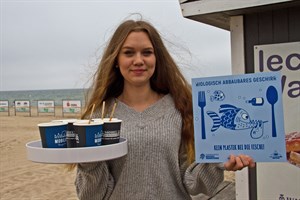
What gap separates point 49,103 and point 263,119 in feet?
112

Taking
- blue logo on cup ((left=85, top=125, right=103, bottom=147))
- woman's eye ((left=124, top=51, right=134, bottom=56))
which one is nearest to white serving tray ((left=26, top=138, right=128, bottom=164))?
blue logo on cup ((left=85, top=125, right=103, bottom=147))

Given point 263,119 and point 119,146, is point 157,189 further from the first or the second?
point 263,119

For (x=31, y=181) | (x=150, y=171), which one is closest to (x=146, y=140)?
(x=150, y=171)

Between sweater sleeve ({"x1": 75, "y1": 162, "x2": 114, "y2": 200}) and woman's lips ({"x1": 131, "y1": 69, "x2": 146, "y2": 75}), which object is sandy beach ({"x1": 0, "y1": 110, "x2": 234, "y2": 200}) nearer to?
sweater sleeve ({"x1": 75, "y1": 162, "x2": 114, "y2": 200})

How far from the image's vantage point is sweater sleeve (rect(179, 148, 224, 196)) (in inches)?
77.5

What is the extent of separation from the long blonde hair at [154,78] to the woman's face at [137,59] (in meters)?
0.04

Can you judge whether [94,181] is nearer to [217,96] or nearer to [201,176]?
[201,176]

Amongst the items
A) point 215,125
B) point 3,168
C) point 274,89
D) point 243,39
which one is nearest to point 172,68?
point 215,125

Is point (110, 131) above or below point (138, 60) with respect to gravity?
below

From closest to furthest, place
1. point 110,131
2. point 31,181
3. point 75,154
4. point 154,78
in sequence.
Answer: point 75,154
point 110,131
point 154,78
point 31,181

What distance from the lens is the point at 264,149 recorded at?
1.84m

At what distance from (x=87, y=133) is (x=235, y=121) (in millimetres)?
724

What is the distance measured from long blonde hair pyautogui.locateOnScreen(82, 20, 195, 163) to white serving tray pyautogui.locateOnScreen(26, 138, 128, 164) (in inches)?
16.4

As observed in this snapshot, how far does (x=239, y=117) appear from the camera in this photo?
1891 mm
